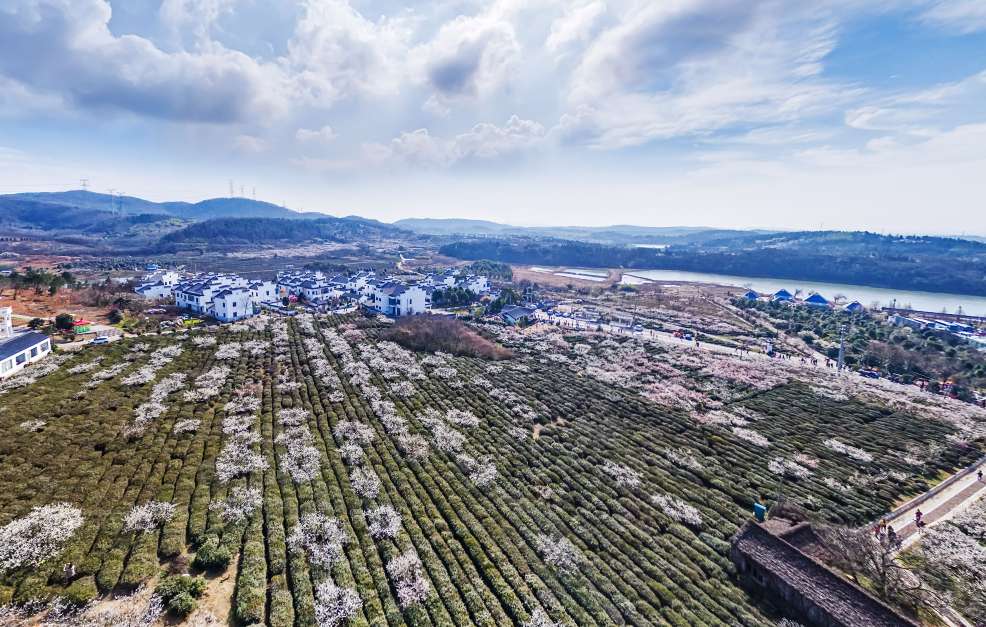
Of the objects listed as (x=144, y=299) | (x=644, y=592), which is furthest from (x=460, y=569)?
(x=144, y=299)

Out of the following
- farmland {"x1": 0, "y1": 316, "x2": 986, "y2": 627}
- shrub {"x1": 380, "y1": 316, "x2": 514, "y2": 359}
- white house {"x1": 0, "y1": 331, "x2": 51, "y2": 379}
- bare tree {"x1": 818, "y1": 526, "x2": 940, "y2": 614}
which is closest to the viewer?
farmland {"x1": 0, "y1": 316, "x2": 986, "y2": 627}

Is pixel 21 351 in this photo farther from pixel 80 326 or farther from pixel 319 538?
pixel 319 538

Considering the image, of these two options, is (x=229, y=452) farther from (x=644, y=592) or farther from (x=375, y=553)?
(x=644, y=592)

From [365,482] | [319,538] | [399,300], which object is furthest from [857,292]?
[319,538]

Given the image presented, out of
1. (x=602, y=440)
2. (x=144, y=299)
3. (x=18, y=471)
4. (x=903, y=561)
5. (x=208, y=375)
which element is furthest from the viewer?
(x=144, y=299)

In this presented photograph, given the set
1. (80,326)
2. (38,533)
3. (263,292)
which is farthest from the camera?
(263,292)

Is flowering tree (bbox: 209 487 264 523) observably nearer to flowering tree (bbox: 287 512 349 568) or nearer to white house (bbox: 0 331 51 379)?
flowering tree (bbox: 287 512 349 568)

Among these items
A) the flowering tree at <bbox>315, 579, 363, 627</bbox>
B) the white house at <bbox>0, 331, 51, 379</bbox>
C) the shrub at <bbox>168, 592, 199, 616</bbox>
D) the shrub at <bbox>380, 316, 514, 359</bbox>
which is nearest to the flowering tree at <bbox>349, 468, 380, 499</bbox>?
the flowering tree at <bbox>315, 579, 363, 627</bbox>
